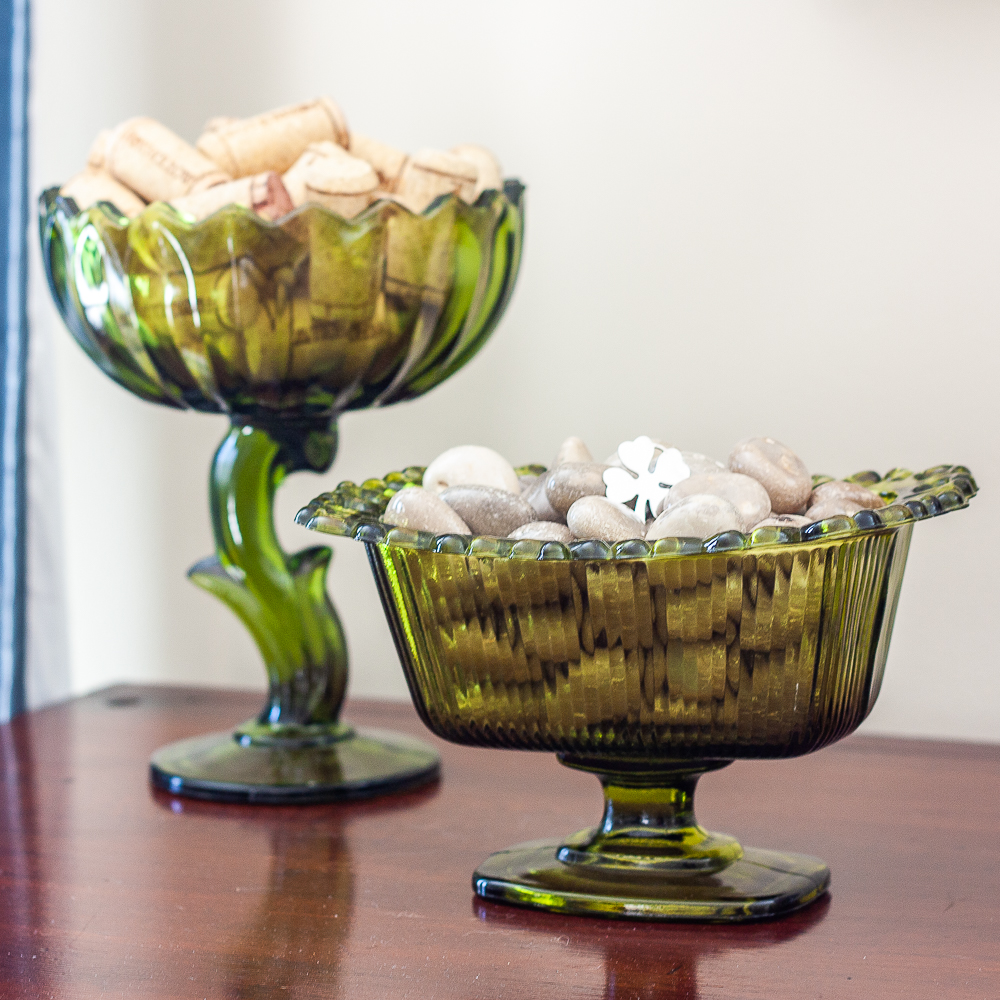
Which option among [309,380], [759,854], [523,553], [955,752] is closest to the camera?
[523,553]

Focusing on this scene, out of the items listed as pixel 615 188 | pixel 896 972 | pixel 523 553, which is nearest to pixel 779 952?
pixel 896 972

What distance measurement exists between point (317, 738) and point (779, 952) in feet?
1.23

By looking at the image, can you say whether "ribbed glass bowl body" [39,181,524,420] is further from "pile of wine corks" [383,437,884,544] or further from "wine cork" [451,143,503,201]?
"pile of wine corks" [383,437,884,544]

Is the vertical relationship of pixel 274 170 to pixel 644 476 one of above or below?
above

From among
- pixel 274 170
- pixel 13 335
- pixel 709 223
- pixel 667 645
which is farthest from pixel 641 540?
pixel 13 335

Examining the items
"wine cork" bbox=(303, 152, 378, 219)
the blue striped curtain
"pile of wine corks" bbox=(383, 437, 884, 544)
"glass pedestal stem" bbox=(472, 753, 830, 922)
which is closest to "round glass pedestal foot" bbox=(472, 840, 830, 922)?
"glass pedestal stem" bbox=(472, 753, 830, 922)

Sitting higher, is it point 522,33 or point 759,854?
point 522,33

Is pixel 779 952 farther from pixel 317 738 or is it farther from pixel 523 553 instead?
pixel 317 738

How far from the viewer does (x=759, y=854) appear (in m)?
0.53

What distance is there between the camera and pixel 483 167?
75 cm

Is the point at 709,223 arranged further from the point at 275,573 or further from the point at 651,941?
the point at 651,941

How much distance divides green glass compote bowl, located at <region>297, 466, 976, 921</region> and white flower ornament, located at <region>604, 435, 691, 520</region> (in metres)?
0.05

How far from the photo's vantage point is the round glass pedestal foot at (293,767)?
0.69 meters

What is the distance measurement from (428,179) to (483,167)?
5cm
